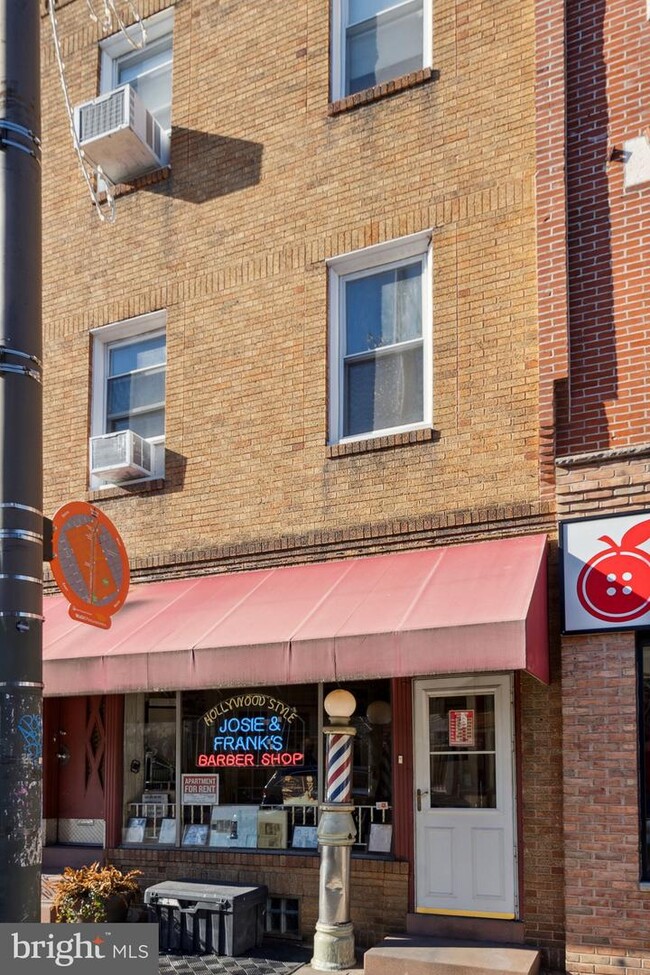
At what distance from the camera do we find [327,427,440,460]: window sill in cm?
890

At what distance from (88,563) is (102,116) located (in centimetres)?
719

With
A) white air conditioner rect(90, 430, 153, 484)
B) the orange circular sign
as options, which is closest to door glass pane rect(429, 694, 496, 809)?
the orange circular sign

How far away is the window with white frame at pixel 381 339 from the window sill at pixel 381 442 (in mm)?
195

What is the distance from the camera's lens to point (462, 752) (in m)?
8.50

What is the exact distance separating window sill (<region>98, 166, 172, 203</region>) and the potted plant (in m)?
7.03

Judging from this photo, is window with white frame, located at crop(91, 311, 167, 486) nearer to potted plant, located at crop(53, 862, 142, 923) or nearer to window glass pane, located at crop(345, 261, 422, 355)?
window glass pane, located at crop(345, 261, 422, 355)

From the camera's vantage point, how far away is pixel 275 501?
31.9 feet

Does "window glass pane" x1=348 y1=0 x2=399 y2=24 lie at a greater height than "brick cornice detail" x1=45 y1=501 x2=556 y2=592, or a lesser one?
greater

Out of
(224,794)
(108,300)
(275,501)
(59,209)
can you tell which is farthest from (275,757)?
(59,209)

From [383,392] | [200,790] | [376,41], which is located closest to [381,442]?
[383,392]

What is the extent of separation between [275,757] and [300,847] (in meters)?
0.83

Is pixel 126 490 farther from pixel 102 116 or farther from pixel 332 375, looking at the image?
pixel 102 116

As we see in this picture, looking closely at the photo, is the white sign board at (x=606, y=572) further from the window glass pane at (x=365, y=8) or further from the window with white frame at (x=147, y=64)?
the window with white frame at (x=147, y=64)

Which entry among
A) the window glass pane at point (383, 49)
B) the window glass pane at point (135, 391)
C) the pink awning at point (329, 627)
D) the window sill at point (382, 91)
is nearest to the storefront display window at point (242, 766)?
the pink awning at point (329, 627)
